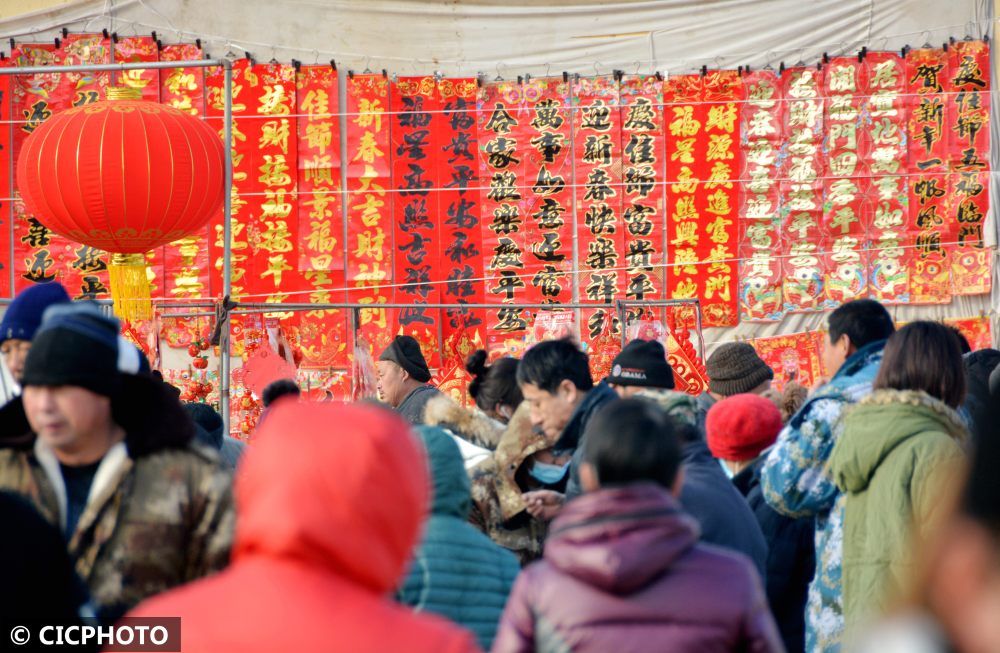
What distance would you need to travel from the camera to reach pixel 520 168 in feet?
32.7

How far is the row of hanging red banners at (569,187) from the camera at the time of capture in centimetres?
980

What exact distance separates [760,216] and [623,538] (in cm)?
831

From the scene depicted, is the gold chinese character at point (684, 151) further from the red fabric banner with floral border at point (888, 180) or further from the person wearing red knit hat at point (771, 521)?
the person wearing red knit hat at point (771, 521)

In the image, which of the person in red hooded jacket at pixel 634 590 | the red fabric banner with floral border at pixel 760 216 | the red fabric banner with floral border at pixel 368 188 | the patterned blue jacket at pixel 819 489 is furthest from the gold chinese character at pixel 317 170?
the person in red hooded jacket at pixel 634 590

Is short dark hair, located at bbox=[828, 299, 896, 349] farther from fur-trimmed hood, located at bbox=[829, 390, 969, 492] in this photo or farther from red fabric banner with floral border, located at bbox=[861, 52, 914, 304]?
red fabric banner with floral border, located at bbox=[861, 52, 914, 304]

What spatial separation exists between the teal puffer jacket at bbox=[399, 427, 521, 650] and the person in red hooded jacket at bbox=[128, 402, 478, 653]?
1.02 meters

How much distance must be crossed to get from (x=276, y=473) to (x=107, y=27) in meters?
9.47

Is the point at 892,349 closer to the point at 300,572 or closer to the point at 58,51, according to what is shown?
the point at 300,572

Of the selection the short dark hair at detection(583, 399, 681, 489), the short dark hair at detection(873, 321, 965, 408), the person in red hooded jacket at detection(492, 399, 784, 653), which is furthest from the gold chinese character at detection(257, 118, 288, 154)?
the person in red hooded jacket at detection(492, 399, 784, 653)

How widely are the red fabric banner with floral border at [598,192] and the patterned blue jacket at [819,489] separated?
6.44 meters

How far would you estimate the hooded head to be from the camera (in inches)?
100

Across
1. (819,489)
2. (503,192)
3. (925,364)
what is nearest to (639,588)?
(925,364)

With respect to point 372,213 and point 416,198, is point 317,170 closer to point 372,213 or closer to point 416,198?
point 372,213

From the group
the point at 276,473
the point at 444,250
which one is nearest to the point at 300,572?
the point at 276,473
